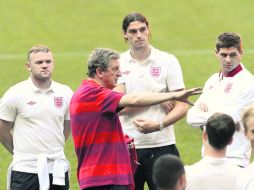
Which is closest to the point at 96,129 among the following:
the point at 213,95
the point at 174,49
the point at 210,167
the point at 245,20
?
the point at 213,95

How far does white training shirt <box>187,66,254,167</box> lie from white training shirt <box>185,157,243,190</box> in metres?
2.20

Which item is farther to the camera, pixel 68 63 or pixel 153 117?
pixel 68 63

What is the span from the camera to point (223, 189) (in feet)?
26.8

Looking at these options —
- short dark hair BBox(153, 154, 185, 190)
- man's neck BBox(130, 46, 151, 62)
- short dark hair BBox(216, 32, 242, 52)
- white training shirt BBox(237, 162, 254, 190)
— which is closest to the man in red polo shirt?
short dark hair BBox(216, 32, 242, 52)

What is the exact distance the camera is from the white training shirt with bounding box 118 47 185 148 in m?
11.4

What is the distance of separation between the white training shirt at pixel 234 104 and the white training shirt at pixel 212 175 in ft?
7.21

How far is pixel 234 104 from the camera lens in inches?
412

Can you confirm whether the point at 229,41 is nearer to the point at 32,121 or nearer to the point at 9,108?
the point at 32,121

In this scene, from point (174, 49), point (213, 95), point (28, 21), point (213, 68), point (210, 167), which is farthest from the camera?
point (28, 21)

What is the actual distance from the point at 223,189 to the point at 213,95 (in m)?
2.61

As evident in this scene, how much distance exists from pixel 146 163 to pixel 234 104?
56.0 inches

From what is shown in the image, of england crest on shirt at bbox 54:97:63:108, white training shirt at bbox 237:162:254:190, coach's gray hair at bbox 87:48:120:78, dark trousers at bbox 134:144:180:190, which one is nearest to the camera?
white training shirt at bbox 237:162:254:190

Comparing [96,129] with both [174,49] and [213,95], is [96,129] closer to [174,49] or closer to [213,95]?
[213,95]

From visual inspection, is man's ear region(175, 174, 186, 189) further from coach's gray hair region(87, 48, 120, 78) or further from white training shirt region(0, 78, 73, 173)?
white training shirt region(0, 78, 73, 173)
